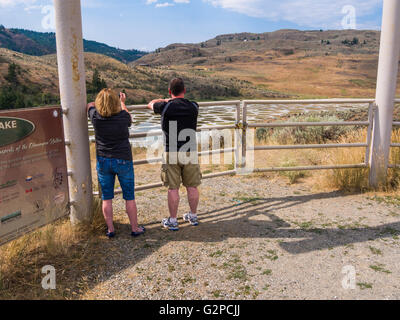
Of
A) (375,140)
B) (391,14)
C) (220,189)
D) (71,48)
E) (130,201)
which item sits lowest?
(220,189)

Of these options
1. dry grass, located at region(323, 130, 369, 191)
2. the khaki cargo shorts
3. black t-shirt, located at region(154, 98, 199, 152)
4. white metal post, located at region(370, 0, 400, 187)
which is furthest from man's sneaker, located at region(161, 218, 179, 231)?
white metal post, located at region(370, 0, 400, 187)

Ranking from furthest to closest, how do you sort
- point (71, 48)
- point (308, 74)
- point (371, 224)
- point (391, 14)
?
point (308, 74) < point (391, 14) < point (371, 224) < point (71, 48)

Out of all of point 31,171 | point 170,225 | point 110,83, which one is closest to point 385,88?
point 170,225

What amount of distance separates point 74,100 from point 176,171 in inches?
58.8

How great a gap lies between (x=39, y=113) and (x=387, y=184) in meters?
5.49

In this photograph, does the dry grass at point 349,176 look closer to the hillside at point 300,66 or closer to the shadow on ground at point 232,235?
the shadow on ground at point 232,235

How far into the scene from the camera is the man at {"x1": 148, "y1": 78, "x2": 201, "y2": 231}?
4.29m

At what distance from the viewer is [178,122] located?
4.29 m

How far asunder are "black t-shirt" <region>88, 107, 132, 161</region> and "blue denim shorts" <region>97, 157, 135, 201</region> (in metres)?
0.06

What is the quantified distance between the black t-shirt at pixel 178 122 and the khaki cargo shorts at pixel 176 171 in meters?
0.15

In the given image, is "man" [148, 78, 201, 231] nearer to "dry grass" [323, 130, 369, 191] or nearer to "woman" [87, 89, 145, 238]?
"woman" [87, 89, 145, 238]

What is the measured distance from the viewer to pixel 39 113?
12.8 feet
